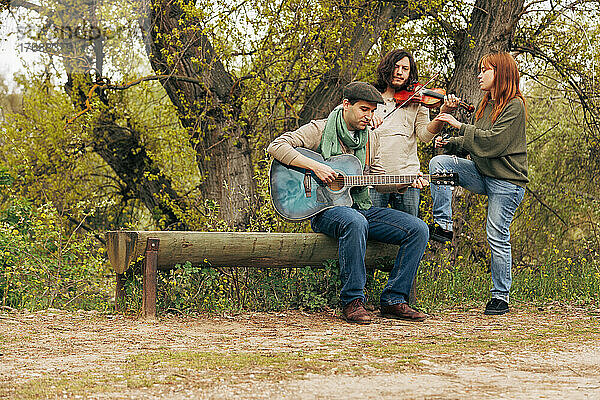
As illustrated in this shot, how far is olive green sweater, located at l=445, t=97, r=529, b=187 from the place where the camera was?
5.49 m

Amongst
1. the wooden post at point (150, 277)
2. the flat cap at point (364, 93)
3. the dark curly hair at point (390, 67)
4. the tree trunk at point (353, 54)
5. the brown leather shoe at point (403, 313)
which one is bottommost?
the brown leather shoe at point (403, 313)

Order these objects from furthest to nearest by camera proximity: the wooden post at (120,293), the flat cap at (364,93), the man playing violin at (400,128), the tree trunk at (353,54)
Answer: the tree trunk at (353,54) < the man playing violin at (400,128) < the wooden post at (120,293) < the flat cap at (364,93)

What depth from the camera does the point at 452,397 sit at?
294cm

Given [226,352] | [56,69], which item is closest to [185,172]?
[56,69]

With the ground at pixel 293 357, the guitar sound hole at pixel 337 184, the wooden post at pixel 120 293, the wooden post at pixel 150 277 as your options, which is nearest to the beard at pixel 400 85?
the guitar sound hole at pixel 337 184

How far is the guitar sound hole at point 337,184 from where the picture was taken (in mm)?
5383

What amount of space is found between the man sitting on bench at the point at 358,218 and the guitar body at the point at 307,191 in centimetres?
7

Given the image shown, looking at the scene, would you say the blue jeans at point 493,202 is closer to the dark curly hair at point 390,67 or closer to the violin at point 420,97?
the violin at point 420,97

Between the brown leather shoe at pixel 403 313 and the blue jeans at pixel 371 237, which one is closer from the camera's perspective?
the blue jeans at pixel 371 237

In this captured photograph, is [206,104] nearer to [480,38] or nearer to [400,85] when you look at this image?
[480,38]

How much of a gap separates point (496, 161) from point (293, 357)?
256 cm

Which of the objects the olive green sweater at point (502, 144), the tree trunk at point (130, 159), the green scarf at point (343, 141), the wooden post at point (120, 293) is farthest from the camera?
the tree trunk at point (130, 159)

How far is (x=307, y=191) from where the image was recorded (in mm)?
5359

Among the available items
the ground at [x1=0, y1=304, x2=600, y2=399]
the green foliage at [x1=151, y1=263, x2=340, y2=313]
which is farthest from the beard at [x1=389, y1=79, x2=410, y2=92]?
the ground at [x1=0, y1=304, x2=600, y2=399]
